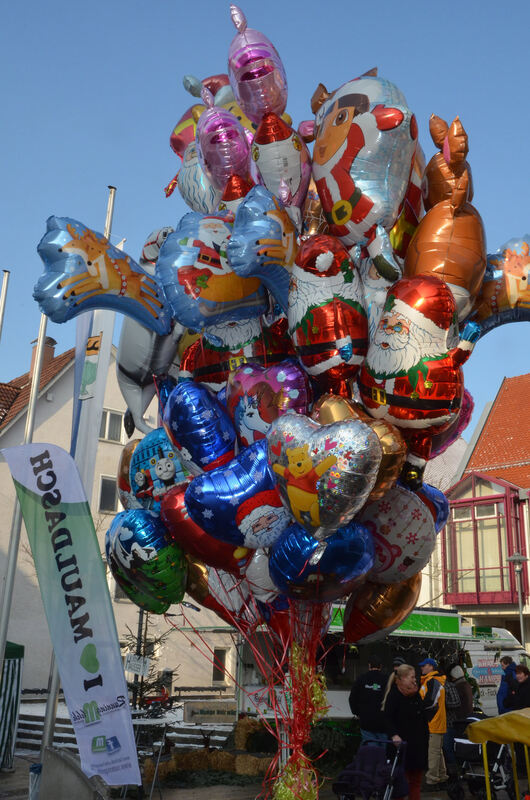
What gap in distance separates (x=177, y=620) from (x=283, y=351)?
60.4ft

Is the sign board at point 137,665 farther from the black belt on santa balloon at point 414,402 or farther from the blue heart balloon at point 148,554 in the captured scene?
the black belt on santa balloon at point 414,402

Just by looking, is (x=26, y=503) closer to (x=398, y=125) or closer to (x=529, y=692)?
(x=398, y=125)

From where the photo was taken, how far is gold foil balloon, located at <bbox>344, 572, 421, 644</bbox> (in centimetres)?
662

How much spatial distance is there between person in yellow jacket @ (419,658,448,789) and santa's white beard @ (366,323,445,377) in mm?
4098

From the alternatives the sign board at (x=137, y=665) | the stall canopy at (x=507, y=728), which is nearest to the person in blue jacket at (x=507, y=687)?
the stall canopy at (x=507, y=728)

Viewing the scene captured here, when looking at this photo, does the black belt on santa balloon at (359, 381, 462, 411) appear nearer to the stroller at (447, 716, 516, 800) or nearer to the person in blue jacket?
the stroller at (447, 716, 516, 800)

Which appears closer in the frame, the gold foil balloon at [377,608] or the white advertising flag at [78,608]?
the white advertising flag at [78,608]

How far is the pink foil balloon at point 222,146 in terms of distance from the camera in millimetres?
6691

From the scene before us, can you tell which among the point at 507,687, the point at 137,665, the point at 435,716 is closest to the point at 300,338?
the point at 137,665

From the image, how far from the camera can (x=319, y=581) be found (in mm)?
5555

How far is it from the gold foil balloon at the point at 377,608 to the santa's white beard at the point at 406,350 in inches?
82.7

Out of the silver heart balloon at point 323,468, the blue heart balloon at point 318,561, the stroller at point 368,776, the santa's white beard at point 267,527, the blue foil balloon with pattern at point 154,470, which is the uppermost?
the blue foil balloon with pattern at point 154,470

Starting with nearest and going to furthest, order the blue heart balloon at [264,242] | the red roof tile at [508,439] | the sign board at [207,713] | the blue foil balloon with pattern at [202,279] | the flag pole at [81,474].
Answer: the blue heart balloon at [264,242] → the blue foil balloon with pattern at [202,279] → the flag pole at [81,474] → the sign board at [207,713] → the red roof tile at [508,439]

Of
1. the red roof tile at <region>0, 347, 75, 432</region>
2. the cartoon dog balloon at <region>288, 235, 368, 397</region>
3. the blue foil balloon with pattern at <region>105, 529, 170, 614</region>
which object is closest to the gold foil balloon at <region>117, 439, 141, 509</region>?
the blue foil balloon with pattern at <region>105, 529, 170, 614</region>
